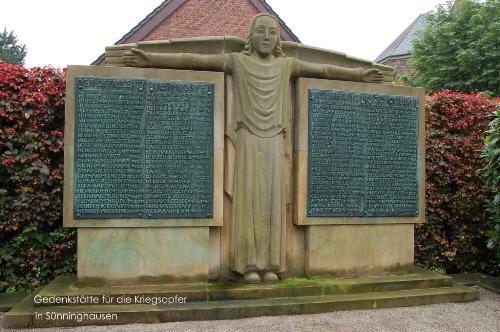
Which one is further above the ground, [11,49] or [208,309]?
[11,49]

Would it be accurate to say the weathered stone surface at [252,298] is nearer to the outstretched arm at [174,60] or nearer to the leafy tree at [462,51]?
the outstretched arm at [174,60]

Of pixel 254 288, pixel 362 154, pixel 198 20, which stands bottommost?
pixel 254 288

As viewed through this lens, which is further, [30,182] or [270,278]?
[30,182]

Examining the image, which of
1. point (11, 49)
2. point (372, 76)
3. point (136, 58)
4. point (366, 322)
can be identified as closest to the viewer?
point (366, 322)

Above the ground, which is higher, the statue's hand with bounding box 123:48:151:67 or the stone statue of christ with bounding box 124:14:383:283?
the statue's hand with bounding box 123:48:151:67

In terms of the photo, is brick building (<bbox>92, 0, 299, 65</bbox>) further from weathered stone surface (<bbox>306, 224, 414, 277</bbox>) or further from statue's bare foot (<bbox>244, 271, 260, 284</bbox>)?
statue's bare foot (<bbox>244, 271, 260, 284</bbox>)

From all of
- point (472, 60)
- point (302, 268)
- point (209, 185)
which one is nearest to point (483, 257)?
point (302, 268)

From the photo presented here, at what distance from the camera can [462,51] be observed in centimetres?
1850

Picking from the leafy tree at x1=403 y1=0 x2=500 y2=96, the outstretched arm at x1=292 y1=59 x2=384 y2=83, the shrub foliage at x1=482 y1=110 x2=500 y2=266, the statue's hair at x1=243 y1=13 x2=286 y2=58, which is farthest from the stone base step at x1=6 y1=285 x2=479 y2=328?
the leafy tree at x1=403 y1=0 x2=500 y2=96

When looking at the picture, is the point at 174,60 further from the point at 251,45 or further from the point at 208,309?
the point at 208,309

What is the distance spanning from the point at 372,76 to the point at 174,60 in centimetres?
267

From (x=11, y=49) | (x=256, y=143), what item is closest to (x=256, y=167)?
(x=256, y=143)

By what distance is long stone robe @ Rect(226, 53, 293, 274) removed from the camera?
5.54 meters

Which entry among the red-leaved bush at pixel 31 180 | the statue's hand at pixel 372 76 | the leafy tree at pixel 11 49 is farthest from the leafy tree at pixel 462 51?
the leafy tree at pixel 11 49
